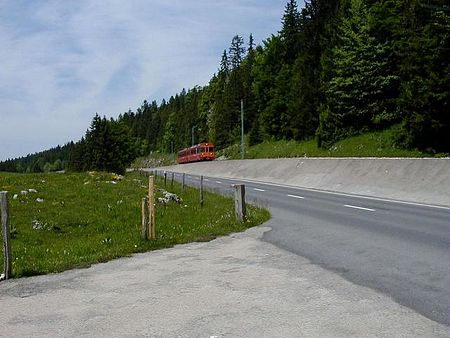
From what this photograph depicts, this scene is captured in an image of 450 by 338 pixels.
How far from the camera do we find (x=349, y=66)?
40938 mm

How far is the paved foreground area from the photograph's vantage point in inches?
194

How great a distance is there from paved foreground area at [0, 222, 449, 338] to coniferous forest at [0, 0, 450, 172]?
12315 millimetres

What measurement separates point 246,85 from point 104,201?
74.8 meters

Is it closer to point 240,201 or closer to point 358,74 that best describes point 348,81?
point 358,74

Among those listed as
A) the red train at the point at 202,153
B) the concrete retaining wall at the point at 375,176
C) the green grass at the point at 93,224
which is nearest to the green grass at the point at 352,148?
the concrete retaining wall at the point at 375,176

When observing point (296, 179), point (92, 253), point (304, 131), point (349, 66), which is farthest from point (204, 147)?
point (92, 253)

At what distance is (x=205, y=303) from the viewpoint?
233 inches

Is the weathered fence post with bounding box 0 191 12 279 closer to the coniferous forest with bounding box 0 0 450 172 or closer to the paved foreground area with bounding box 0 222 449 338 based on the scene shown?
the paved foreground area with bounding box 0 222 449 338

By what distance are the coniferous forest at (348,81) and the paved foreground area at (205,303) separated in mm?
12315

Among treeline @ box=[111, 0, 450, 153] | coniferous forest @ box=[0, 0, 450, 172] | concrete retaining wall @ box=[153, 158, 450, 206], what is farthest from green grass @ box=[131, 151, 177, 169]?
concrete retaining wall @ box=[153, 158, 450, 206]

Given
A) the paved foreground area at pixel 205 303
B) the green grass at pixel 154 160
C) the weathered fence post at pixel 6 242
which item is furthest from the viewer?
the green grass at pixel 154 160

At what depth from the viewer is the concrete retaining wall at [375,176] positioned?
1836 cm

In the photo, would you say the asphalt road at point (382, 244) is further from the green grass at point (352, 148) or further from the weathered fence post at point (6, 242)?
the green grass at point (352, 148)

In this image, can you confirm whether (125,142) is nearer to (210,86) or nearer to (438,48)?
(210,86)
